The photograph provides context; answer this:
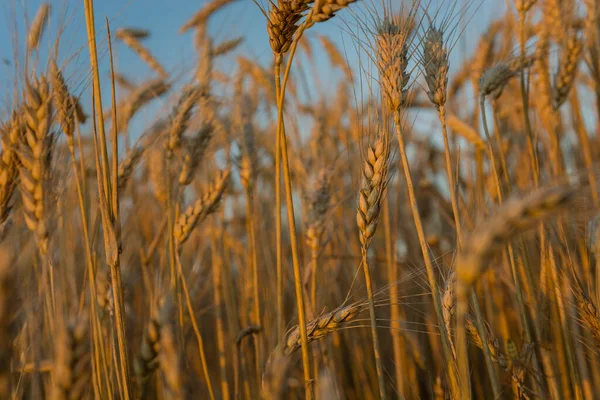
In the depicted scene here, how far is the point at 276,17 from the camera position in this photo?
39.2 inches

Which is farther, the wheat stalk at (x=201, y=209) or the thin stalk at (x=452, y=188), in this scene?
the wheat stalk at (x=201, y=209)

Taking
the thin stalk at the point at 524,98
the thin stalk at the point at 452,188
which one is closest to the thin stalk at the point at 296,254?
the thin stalk at the point at 452,188

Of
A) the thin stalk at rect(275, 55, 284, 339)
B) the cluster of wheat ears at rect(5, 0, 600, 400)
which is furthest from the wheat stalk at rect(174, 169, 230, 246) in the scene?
the thin stalk at rect(275, 55, 284, 339)

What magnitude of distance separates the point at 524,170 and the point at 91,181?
85.2 inches

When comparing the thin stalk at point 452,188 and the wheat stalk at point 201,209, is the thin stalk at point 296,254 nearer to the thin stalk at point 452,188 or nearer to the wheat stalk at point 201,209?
the thin stalk at point 452,188

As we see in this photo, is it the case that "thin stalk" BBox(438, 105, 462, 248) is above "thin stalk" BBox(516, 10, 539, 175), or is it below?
below

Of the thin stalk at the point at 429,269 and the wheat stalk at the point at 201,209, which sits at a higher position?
the wheat stalk at the point at 201,209

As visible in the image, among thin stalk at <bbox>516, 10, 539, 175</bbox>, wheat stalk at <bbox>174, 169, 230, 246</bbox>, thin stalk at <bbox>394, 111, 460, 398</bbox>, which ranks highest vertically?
thin stalk at <bbox>516, 10, 539, 175</bbox>

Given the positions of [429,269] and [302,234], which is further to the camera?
[302,234]

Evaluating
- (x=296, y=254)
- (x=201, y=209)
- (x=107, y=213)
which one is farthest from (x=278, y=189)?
Answer: (x=201, y=209)

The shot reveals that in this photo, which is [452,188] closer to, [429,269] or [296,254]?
[429,269]

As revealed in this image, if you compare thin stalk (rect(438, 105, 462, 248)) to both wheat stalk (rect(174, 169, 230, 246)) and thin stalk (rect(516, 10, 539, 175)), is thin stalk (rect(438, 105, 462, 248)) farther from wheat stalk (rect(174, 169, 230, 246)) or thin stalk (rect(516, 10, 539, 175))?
wheat stalk (rect(174, 169, 230, 246))

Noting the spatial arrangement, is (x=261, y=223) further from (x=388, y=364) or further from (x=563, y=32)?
(x=563, y=32)

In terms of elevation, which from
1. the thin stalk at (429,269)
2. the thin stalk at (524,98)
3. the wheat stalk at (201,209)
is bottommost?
the thin stalk at (429,269)
